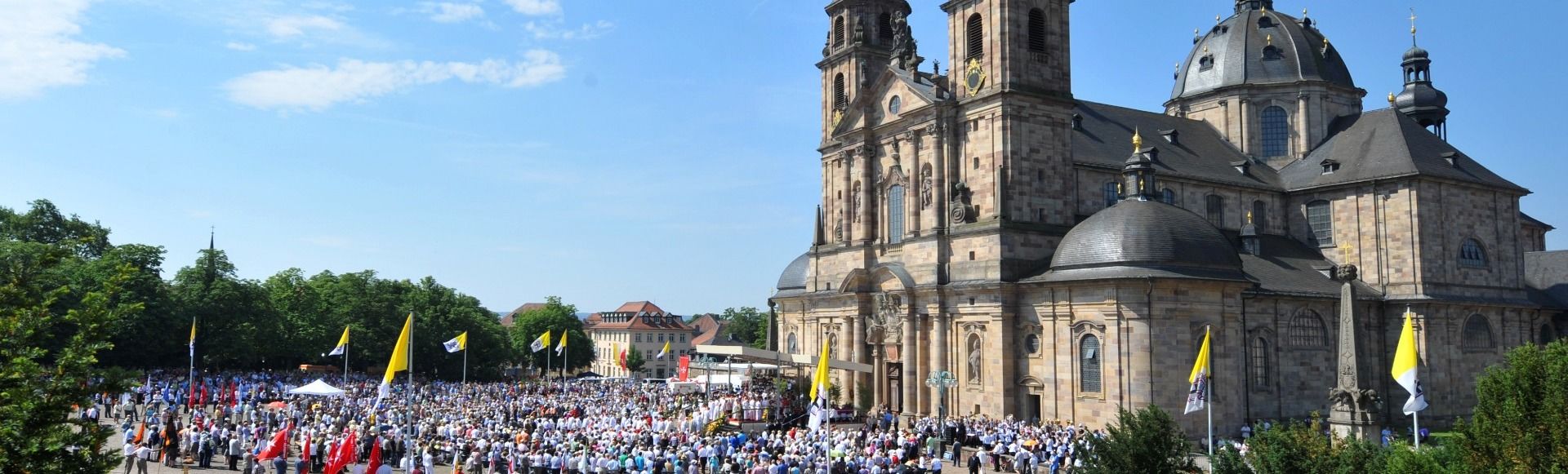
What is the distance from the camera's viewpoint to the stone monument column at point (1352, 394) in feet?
81.7

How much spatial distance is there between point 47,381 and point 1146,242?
34192 mm

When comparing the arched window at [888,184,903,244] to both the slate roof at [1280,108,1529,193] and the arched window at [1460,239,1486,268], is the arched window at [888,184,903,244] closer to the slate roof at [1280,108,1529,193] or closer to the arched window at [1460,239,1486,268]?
the slate roof at [1280,108,1529,193]

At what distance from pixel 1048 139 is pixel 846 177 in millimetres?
11110

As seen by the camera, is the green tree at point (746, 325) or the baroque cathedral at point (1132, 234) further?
the green tree at point (746, 325)

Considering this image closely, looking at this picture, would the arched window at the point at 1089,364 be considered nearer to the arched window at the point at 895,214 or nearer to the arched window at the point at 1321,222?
the arched window at the point at 895,214

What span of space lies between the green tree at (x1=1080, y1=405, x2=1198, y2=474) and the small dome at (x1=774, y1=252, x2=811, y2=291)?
41.5 m

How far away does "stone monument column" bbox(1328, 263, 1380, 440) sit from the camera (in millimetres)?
24906

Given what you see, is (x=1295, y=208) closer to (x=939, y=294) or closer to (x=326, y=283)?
(x=939, y=294)

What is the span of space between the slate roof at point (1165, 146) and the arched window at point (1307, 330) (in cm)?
786

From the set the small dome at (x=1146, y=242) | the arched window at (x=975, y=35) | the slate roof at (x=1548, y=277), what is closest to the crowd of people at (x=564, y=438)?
the small dome at (x=1146, y=242)

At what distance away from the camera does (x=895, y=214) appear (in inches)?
1999

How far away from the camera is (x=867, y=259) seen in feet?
170

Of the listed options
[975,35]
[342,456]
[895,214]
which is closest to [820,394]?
[342,456]

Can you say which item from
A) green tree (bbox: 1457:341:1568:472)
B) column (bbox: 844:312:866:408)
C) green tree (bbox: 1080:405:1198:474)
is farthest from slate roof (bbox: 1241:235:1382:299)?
green tree (bbox: 1457:341:1568:472)
